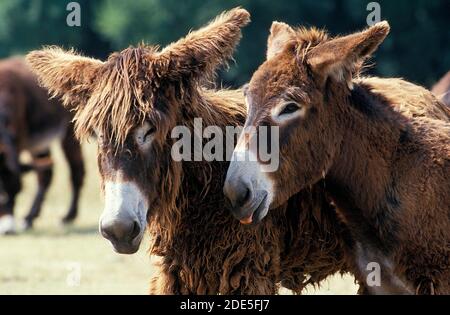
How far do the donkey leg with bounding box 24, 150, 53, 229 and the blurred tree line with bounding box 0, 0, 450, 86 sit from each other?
28.4 feet

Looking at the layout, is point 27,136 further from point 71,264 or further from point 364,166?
point 364,166

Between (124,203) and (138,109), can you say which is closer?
(124,203)

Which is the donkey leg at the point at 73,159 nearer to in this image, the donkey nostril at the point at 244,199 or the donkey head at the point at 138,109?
the donkey head at the point at 138,109

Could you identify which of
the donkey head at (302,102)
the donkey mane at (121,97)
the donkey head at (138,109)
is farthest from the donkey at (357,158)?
the donkey mane at (121,97)

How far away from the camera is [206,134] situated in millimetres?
6758

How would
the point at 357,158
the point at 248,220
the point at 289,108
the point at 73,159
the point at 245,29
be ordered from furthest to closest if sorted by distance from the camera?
the point at 245,29
the point at 73,159
the point at 357,158
the point at 289,108
the point at 248,220

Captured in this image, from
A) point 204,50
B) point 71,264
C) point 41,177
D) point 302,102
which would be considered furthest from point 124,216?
point 41,177

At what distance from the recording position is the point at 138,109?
20.9 ft

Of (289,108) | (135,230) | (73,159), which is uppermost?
(73,159)

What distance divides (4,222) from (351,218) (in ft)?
33.7

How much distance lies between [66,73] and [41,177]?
1084 centimetres

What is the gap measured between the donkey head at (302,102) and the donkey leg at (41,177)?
36.1 ft

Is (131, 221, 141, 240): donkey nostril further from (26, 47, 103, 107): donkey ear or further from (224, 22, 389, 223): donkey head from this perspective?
(26, 47, 103, 107): donkey ear

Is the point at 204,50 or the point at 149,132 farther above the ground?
the point at 204,50
